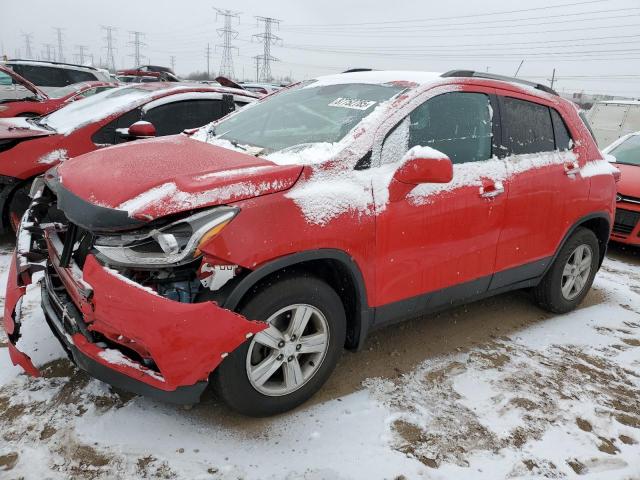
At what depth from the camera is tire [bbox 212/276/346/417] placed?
7.52ft

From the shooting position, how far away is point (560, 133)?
12.3 ft

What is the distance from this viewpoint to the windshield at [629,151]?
6973mm

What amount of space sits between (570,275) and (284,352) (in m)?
2.85

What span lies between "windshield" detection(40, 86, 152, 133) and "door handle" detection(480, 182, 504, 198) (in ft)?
12.3

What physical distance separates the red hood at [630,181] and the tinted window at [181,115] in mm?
5070

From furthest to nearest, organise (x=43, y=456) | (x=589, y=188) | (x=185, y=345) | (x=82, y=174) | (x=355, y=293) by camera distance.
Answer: (x=589, y=188) → (x=355, y=293) → (x=82, y=174) → (x=43, y=456) → (x=185, y=345)

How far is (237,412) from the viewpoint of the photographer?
2492 millimetres

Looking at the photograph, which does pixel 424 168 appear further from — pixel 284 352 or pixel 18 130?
pixel 18 130

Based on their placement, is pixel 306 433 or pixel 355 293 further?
pixel 355 293

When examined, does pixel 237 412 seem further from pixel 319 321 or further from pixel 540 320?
pixel 540 320

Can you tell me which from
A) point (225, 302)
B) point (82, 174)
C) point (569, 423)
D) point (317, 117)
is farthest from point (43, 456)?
point (569, 423)

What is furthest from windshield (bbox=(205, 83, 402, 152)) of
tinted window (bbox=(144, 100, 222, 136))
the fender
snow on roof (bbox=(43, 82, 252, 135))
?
snow on roof (bbox=(43, 82, 252, 135))

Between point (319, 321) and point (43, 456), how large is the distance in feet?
4.55

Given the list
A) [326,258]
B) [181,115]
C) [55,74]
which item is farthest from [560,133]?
[55,74]
